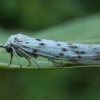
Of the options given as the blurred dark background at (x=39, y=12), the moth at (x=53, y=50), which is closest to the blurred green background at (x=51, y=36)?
the blurred dark background at (x=39, y=12)

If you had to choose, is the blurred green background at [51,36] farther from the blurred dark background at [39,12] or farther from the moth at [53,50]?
the moth at [53,50]

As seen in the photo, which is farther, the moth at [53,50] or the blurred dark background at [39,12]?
the blurred dark background at [39,12]

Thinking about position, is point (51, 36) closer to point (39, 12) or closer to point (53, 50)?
point (53, 50)

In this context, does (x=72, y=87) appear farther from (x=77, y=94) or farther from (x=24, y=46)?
(x=24, y=46)

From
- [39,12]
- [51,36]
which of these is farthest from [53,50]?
[39,12]

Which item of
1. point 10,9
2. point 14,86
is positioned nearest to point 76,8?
point 10,9
